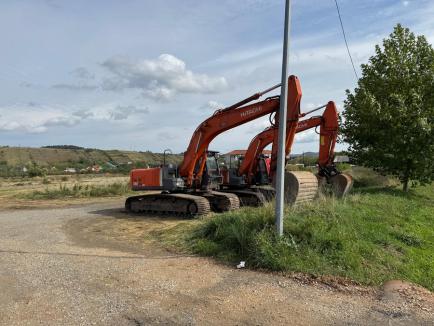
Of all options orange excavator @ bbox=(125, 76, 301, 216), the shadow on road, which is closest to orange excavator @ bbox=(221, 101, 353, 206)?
orange excavator @ bbox=(125, 76, 301, 216)

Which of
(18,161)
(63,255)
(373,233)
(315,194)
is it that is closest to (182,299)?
(63,255)

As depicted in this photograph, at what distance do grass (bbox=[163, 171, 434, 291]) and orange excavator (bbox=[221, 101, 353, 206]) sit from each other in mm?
5053

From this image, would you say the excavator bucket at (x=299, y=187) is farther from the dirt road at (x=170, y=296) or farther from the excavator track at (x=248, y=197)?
the dirt road at (x=170, y=296)

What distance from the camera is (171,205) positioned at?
16.5m

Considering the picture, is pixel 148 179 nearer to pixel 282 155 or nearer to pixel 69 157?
pixel 282 155

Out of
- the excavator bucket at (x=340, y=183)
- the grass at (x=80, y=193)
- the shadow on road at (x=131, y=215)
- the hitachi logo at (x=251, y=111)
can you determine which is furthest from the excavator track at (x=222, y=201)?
the grass at (x=80, y=193)

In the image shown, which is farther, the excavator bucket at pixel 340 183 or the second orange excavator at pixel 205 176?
the excavator bucket at pixel 340 183

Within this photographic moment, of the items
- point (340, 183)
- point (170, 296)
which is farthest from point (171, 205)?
point (170, 296)

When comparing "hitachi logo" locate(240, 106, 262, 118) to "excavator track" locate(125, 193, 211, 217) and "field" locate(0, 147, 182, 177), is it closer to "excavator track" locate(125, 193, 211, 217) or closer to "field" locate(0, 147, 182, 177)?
"excavator track" locate(125, 193, 211, 217)

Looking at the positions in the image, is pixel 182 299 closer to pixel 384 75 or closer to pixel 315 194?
pixel 315 194

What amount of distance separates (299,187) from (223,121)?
357cm

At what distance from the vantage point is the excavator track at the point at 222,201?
53.9 ft

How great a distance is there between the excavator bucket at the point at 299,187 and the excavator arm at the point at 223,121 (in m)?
1.79

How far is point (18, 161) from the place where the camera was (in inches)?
3757
